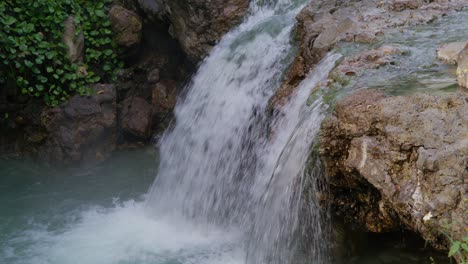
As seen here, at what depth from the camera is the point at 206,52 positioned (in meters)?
6.43

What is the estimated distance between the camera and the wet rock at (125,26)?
6.67 metres

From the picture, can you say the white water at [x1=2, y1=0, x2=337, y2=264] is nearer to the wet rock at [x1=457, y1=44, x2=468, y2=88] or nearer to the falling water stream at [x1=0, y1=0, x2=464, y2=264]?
the falling water stream at [x1=0, y1=0, x2=464, y2=264]

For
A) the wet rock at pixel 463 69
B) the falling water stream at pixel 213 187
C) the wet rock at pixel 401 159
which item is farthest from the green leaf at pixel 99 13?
the wet rock at pixel 463 69

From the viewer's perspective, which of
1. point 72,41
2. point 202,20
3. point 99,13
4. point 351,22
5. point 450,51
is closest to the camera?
point 450,51

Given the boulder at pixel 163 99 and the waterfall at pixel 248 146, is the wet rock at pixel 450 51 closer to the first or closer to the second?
the waterfall at pixel 248 146

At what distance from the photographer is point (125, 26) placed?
669 centimetres

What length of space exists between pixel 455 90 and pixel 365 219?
1.03m

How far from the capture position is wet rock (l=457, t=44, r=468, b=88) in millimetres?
3124

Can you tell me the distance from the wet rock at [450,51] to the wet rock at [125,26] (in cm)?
429

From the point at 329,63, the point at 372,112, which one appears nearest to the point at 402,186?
the point at 372,112

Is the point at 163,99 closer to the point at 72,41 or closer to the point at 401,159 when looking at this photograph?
the point at 72,41

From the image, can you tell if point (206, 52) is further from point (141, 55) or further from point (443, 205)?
point (443, 205)

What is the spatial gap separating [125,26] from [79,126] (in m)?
1.59

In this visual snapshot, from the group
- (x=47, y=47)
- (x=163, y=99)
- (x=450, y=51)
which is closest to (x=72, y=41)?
(x=47, y=47)
